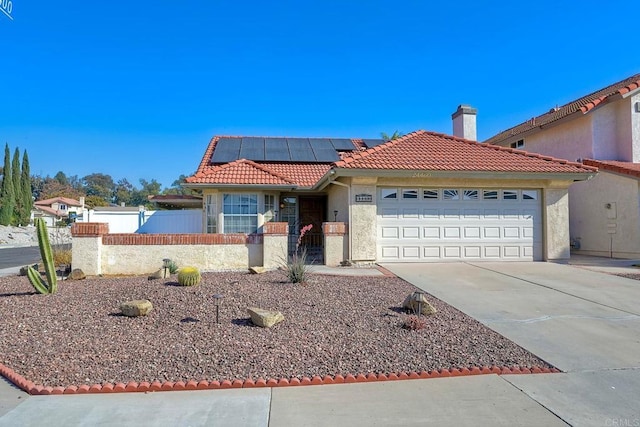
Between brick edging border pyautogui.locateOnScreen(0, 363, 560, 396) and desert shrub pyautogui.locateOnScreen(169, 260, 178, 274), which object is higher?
desert shrub pyautogui.locateOnScreen(169, 260, 178, 274)

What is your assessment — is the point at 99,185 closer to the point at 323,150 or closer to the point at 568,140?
the point at 323,150

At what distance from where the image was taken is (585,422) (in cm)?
363

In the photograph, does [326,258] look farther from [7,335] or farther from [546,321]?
[7,335]

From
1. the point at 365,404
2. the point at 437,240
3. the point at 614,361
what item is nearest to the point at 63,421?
the point at 365,404

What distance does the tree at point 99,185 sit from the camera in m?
100

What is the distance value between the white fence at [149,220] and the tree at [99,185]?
90.9 m

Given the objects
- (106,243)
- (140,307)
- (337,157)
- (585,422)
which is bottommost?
(585,422)

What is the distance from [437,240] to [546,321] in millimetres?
6526

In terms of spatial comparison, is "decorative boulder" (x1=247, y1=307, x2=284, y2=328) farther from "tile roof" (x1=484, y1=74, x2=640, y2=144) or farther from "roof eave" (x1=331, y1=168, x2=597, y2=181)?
"tile roof" (x1=484, y1=74, x2=640, y2=144)

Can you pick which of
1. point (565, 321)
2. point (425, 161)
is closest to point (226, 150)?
point (425, 161)

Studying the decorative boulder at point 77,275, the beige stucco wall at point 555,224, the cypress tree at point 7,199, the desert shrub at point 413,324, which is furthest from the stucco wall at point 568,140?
the cypress tree at point 7,199

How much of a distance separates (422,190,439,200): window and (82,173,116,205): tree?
102m

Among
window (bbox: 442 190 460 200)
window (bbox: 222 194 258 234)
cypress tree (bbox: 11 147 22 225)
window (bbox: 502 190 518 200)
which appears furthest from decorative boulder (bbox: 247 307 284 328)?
cypress tree (bbox: 11 147 22 225)

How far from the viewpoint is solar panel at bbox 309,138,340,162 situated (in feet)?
62.9
